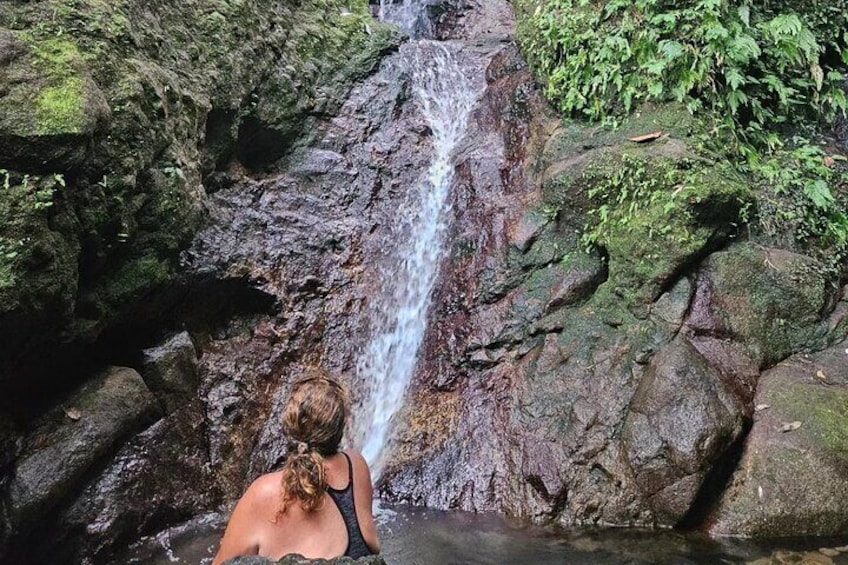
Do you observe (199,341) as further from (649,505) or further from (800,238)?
(800,238)

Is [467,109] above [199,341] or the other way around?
above

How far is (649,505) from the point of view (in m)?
5.64

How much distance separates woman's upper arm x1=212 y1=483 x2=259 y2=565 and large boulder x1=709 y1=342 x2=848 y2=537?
434 centimetres

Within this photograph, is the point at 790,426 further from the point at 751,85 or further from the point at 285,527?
the point at 285,527

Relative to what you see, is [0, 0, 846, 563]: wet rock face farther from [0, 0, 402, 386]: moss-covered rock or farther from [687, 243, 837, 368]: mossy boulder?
[0, 0, 402, 386]: moss-covered rock

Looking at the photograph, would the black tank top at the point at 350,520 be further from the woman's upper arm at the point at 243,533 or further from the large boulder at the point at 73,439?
the large boulder at the point at 73,439

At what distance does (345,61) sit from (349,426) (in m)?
6.16

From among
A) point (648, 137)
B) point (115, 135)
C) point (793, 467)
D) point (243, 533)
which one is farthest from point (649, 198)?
point (243, 533)

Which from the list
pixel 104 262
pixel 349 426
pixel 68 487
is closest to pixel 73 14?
pixel 104 262

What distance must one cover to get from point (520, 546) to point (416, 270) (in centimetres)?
397

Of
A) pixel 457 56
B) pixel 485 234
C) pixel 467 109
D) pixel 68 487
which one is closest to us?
pixel 68 487

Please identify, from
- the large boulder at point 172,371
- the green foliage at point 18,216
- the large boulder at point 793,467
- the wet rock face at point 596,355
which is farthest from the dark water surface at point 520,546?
the green foliage at point 18,216

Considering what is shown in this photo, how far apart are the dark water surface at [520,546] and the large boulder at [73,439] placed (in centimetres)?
84

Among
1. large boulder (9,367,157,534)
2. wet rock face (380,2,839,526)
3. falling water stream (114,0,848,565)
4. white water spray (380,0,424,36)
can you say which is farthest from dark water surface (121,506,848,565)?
white water spray (380,0,424,36)
